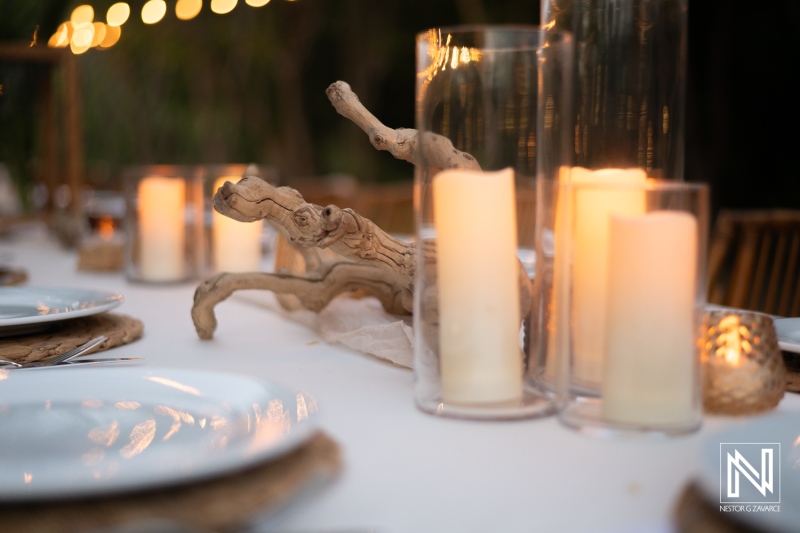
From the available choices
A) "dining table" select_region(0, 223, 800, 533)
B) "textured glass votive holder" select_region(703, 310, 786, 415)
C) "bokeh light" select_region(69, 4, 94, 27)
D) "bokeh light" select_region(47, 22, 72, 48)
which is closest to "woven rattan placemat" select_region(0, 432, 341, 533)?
"dining table" select_region(0, 223, 800, 533)

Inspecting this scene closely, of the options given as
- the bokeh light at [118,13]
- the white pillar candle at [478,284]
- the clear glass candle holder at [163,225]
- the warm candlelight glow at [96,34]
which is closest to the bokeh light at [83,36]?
the warm candlelight glow at [96,34]

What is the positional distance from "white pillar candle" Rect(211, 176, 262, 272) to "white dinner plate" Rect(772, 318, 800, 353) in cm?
78

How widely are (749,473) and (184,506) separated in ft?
0.92

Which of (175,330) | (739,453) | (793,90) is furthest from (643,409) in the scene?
(793,90)

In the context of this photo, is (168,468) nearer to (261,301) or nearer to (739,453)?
→ (739,453)

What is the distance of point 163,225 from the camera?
4.41 feet

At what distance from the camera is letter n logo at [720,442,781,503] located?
1.35 ft

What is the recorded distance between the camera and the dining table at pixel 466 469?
1.39 ft

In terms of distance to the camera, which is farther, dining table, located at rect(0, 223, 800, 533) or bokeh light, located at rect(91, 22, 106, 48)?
bokeh light, located at rect(91, 22, 106, 48)

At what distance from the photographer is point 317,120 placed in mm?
9320

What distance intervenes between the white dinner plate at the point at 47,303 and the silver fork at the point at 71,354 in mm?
46

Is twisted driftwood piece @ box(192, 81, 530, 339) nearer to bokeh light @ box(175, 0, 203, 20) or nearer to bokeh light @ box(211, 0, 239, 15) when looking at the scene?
bokeh light @ box(211, 0, 239, 15)

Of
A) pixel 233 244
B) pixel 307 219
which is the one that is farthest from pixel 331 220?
pixel 233 244

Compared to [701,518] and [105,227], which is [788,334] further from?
[105,227]
